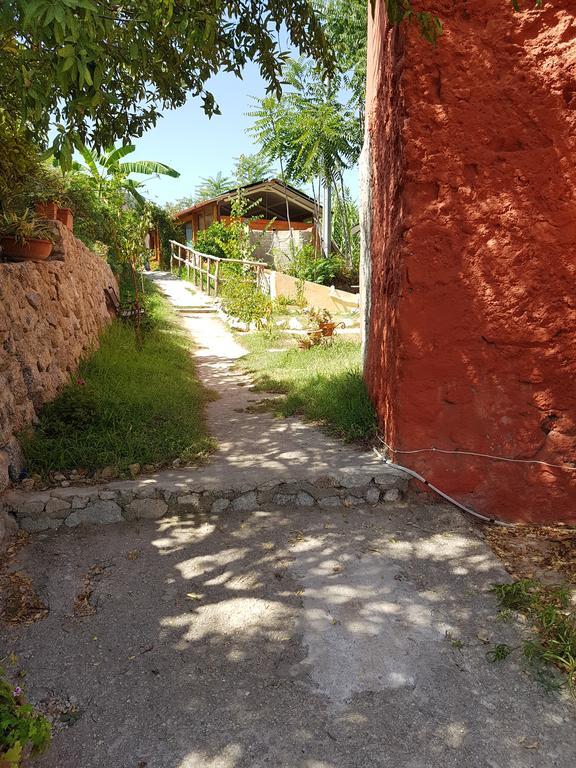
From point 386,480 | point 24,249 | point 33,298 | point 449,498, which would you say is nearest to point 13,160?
point 24,249

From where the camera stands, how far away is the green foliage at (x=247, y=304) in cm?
1127

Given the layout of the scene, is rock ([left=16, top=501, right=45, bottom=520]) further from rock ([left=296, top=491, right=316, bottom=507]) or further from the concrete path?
rock ([left=296, top=491, right=316, bottom=507])

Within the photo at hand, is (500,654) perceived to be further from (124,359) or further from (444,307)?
(124,359)

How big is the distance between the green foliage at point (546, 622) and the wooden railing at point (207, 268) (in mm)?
11686

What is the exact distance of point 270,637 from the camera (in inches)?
109

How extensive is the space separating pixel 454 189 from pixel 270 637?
3034 mm

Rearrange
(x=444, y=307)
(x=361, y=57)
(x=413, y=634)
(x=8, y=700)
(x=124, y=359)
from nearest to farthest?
(x=8, y=700) < (x=413, y=634) < (x=444, y=307) < (x=124, y=359) < (x=361, y=57)

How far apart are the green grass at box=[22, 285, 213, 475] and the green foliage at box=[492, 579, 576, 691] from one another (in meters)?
2.71

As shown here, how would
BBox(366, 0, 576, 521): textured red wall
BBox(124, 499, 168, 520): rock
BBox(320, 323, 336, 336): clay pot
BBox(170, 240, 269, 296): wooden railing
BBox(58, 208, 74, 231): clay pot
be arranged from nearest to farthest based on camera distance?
1. BBox(366, 0, 576, 521): textured red wall
2. BBox(124, 499, 168, 520): rock
3. BBox(58, 208, 74, 231): clay pot
4. BBox(320, 323, 336, 336): clay pot
5. BBox(170, 240, 269, 296): wooden railing

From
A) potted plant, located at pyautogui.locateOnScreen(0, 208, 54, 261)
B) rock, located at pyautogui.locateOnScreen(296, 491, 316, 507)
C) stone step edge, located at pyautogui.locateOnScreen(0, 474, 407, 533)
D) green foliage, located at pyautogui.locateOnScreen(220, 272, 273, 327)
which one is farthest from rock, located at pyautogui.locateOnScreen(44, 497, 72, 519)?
green foliage, located at pyautogui.locateOnScreen(220, 272, 273, 327)

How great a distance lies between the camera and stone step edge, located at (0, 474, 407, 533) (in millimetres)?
3812

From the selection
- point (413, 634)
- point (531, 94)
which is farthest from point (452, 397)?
point (531, 94)

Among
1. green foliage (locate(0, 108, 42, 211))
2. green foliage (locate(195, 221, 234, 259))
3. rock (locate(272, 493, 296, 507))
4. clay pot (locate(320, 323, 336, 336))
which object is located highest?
green foliage (locate(195, 221, 234, 259))

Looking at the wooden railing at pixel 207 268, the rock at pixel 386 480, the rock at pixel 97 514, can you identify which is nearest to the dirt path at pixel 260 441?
the rock at pixel 386 480
